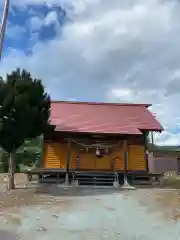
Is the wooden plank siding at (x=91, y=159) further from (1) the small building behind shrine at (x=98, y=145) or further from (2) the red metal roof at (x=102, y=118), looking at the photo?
(2) the red metal roof at (x=102, y=118)

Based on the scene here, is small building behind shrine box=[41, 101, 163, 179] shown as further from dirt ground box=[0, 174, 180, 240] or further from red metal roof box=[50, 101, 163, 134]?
dirt ground box=[0, 174, 180, 240]

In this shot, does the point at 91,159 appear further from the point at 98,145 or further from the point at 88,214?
the point at 88,214

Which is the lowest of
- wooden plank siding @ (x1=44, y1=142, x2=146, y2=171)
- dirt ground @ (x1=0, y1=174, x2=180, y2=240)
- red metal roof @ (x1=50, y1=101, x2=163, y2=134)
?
dirt ground @ (x1=0, y1=174, x2=180, y2=240)

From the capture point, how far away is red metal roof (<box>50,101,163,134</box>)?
2119 cm

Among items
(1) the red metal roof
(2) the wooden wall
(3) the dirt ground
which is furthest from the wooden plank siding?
(3) the dirt ground

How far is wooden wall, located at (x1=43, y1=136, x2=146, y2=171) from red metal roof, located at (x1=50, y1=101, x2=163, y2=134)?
1362mm

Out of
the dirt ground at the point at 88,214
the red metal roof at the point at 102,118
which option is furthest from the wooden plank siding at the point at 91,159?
the dirt ground at the point at 88,214

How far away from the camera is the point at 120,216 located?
12.1m

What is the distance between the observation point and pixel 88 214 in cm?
1249

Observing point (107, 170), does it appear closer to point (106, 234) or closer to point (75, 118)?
point (75, 118)

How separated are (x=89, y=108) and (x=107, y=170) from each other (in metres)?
5.34

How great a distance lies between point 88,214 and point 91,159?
380 inches

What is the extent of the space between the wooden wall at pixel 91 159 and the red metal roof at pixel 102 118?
1.36 metres

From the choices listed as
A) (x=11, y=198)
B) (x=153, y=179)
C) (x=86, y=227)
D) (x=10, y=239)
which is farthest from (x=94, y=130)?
(x=10, y=239)
